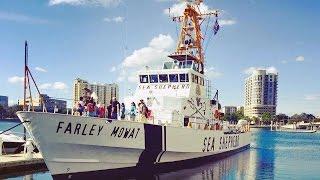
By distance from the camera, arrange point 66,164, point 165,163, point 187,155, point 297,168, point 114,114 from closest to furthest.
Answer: point 66,164 < point 114,114 < point 165,163 < point 187,155 < point 297,168

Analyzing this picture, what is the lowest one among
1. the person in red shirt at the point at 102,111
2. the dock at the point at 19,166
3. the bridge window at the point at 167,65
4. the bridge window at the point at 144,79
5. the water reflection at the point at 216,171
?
the water reflection at the point at 216,171

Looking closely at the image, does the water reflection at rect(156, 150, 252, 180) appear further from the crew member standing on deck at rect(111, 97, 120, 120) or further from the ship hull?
the crew member standing on deck at rect(111, 97, 120, 120)

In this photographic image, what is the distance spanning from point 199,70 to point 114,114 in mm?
12564

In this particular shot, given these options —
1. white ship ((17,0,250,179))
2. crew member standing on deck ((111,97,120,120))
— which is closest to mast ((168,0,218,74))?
white ship ((17,0,250,179))

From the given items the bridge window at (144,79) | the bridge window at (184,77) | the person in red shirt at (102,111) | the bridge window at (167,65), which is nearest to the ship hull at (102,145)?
the person in red shirt at (102,111)

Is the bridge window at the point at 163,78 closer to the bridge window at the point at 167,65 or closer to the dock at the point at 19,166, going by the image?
the bridge window at the point at 167,65

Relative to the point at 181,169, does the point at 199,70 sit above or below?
above

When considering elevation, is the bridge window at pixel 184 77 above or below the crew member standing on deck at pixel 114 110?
above

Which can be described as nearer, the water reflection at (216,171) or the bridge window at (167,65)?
the water reflection at (216,171)

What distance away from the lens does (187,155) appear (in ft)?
84.1

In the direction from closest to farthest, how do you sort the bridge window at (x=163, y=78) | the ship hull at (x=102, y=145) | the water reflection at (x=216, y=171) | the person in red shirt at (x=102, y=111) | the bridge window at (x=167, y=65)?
the ship hull at (x=102, y=145) < the person in red shirt at (x=102, y=111) < the water reflection at (x=216, y=171) < the bridge window at (x=163, y=78) < the bridge window at (x=167, y=65)

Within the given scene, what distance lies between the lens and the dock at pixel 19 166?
21.1m

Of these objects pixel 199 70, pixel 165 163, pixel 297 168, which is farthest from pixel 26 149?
pixel 297 168

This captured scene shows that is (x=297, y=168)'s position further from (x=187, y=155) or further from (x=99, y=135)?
(x=99, y=135)
